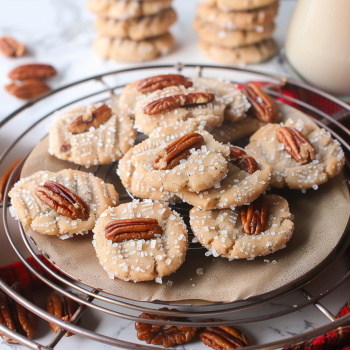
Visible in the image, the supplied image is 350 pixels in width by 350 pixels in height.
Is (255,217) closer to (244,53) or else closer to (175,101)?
(175,101)

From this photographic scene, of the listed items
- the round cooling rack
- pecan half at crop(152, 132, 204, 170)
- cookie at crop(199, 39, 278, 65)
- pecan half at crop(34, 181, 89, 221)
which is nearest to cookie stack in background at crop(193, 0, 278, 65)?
cookie at crop(199, 39, 278, 65)

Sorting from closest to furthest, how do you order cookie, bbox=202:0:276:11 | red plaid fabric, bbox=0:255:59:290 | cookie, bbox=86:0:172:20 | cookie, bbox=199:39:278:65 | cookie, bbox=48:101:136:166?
1. red plaid fabric, bbox=0:255:59:290
2. cookie, bbox=48:101:136:166
3. cookie, bbox=202:0:276:11
4. cookie, bbox=86:0:172:20
5. cookie, bbox=199:39:278:65

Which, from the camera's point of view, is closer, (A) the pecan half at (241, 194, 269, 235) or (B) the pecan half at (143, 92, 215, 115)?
(A) the pecan half at (241, 194, 269, 235)

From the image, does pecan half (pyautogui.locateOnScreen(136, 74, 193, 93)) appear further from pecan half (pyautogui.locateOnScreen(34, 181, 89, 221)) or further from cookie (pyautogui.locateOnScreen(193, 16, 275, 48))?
cookie (pyautogui.locateOnScreen(193, 16, 275, 48))

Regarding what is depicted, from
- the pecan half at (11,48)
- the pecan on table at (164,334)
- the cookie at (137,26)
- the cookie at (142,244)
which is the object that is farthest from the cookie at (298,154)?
the pecan half at (11,48)

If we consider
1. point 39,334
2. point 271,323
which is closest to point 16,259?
point 39,334

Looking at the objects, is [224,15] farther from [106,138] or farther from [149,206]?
[149,206]

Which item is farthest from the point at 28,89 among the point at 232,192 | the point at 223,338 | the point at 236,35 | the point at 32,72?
the point at 223,338
